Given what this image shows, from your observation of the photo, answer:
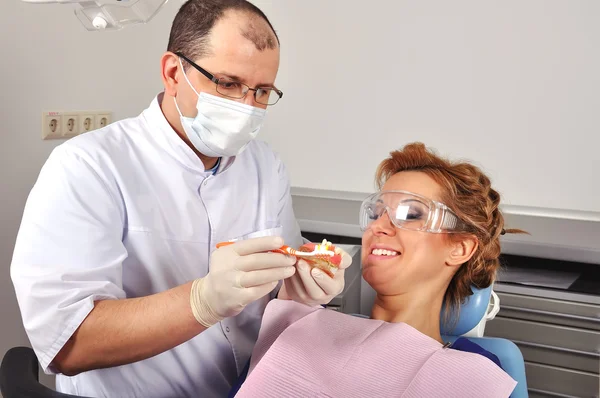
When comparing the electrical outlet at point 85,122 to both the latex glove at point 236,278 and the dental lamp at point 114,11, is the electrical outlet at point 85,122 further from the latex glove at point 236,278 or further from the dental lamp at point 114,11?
the latex glove at point 236,278

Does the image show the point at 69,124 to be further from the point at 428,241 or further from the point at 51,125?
the point at 428,241

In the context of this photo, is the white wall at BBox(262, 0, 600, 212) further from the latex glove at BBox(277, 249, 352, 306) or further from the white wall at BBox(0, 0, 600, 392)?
the latex glove at BBox(277, 249, 352, 306)

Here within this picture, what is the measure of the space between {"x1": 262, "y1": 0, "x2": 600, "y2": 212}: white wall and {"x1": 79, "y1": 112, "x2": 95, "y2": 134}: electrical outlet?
0.86 m

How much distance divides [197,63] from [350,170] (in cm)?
156

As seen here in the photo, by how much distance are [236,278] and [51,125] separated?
1.51m

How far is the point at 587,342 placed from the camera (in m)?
2.08

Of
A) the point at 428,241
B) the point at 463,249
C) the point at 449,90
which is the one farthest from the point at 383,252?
the point at 449,90

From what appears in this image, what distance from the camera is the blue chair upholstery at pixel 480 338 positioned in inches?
62.5

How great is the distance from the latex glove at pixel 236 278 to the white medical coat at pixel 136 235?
0.23m

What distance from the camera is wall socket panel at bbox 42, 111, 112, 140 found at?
2.41 m

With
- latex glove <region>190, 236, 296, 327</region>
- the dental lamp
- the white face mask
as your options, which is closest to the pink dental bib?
latex glove <region>190, 236, 296, 327</region>

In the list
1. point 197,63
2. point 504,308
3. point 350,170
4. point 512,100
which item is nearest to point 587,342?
point 504,308

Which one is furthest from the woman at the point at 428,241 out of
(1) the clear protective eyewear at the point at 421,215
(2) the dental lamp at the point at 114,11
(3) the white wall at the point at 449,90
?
(3) the white wall at the point at 449,90

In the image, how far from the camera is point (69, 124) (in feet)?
8.20
